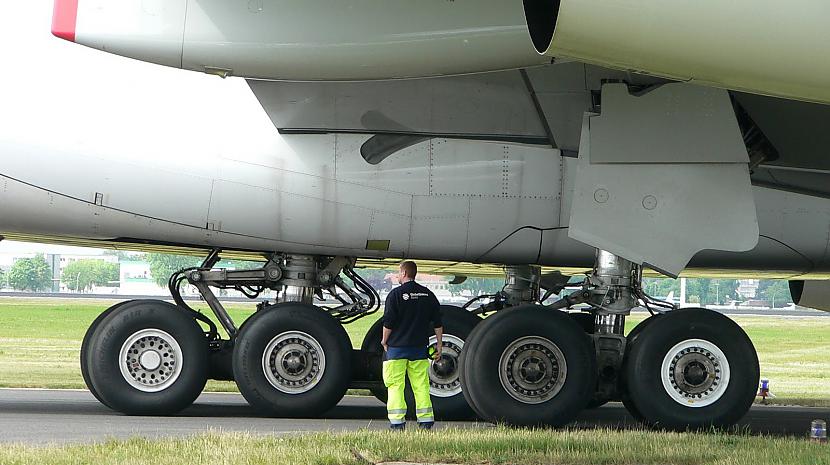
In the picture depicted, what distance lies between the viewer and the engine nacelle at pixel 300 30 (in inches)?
309

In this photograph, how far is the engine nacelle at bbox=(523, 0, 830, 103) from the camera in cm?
570

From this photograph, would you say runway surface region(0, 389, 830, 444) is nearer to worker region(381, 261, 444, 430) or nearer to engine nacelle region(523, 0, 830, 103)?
worker region(381, 261, 444, 430)

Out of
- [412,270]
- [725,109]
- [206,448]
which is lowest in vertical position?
[206,448]

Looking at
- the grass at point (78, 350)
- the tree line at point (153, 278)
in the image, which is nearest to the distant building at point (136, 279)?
the tree line at point (153, 278)

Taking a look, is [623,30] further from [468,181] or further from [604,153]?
[468,181]

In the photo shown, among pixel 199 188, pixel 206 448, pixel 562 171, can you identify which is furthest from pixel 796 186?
Result: pixel 206 448

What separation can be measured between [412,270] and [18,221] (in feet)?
12.2

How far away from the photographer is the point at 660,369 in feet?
31.7

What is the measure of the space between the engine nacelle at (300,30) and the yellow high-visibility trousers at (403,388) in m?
2.62

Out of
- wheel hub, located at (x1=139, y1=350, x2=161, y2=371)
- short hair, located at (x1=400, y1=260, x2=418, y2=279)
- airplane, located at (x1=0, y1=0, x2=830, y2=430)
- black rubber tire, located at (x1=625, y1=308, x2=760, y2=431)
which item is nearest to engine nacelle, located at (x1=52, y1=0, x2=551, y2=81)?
airplane, located at (x1=0, y1=0, x2=830, y2=430)

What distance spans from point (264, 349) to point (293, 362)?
291mm

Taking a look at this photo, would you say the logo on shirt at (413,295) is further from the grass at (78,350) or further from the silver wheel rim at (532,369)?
the grass at (78,350)

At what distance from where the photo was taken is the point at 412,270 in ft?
31.3

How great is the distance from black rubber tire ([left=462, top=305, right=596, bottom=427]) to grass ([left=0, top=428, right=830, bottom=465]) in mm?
1425
